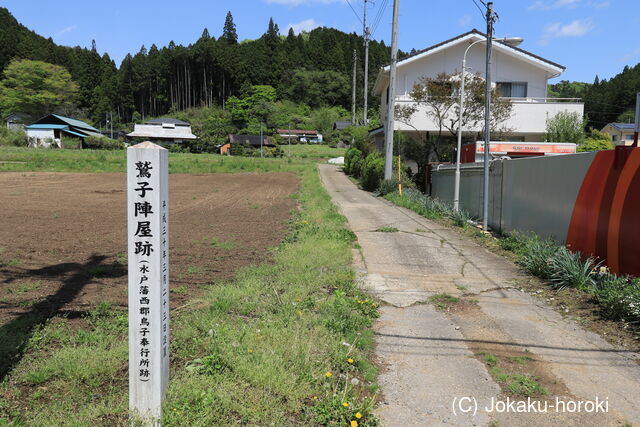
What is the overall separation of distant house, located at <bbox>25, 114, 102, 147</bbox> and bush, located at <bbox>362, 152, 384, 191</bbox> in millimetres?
46667

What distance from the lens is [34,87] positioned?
74750 millimetres

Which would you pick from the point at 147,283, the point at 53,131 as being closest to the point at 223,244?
the point at 147,283

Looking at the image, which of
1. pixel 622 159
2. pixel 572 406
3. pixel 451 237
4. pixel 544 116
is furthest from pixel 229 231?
pixel 544 116

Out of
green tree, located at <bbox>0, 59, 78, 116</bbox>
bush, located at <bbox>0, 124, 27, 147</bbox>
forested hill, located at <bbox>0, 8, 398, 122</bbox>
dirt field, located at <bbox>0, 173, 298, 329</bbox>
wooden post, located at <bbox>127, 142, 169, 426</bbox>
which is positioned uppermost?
forested hill, located at <bbox>0, 8, 398, 122</bbox>

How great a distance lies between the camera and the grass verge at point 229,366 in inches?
123

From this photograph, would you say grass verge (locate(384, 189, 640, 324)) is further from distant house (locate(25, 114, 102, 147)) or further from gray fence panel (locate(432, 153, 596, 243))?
distant house (locate(25, 114, 102, 147))

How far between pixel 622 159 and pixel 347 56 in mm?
106772

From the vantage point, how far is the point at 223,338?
13.6 feet

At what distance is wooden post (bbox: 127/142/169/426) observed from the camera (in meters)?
2.93

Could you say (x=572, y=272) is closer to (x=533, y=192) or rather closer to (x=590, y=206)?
(x=590, y=206)

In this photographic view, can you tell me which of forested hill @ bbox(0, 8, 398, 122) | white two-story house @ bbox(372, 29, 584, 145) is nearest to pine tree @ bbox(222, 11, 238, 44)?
forested hill @ bbox(0, 8, 398, 122)

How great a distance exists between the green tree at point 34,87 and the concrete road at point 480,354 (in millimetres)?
81886

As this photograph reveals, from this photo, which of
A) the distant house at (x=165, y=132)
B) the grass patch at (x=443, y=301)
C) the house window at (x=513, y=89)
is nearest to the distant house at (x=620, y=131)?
the house window at (x=513, y=89)

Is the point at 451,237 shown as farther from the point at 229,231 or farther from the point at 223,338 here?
the point at 223,338
